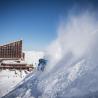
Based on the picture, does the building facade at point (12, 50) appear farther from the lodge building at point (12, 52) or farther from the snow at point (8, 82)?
the snow at point (8, 82)

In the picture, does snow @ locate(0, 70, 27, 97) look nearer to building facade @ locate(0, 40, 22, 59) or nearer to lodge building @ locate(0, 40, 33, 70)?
lodge building @ locate(0, 40, 33, 70)

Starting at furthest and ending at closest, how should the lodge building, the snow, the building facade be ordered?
the building facade
the lodge building
the snow

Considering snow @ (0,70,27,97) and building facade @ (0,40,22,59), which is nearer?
snow @ (0,70,27,97)

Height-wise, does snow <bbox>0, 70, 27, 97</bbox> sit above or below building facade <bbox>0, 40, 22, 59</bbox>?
below

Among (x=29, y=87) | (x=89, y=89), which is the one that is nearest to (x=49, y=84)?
(x=29, y=87)

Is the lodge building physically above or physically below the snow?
above

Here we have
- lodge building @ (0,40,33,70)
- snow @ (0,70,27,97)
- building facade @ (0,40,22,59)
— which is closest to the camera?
snow @ (0,70,27,97)

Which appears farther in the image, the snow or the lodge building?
the lodge building

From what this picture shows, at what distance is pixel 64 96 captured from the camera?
11.6 meters

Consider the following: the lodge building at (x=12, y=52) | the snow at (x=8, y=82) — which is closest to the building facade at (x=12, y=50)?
the lodge building at (x=12, y=52)

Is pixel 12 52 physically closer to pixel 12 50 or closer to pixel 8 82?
pixel 12 50

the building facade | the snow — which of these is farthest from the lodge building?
the snow

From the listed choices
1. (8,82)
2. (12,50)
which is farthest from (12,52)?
(8,82)

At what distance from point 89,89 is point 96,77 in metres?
0.89
